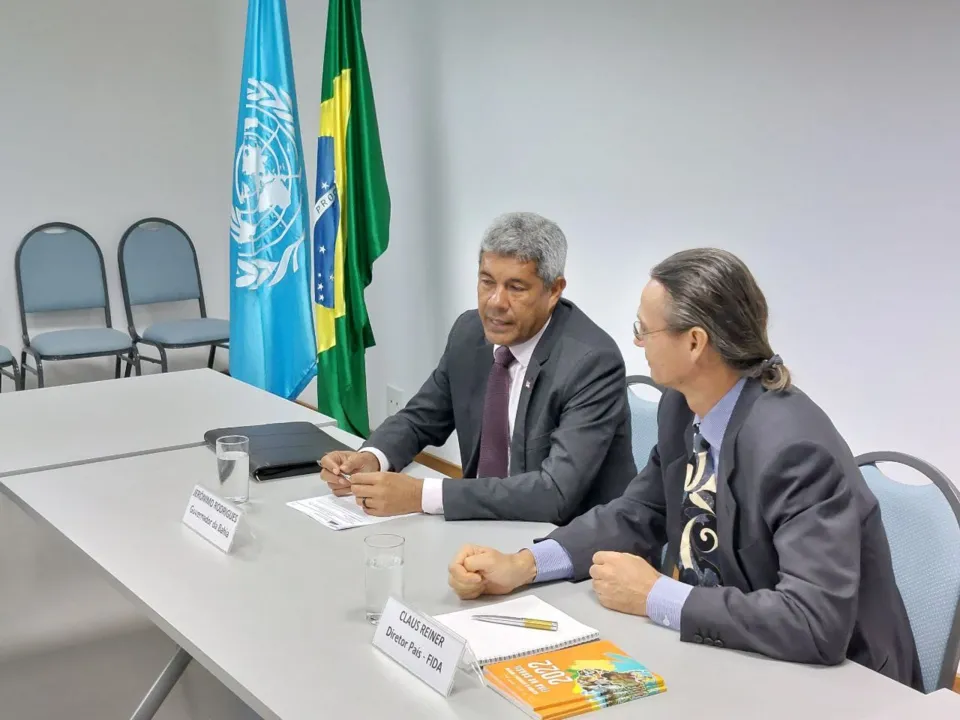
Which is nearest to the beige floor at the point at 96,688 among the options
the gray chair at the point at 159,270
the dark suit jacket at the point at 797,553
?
the dark suit jacket at the point at 797,553

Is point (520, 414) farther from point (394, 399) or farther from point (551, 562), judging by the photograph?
point (394, 399)

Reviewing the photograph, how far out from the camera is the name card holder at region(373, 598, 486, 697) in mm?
1336

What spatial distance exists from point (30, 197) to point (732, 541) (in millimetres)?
4884

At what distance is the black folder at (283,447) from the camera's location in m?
2.30

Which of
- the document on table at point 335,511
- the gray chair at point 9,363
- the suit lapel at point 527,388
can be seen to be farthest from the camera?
the gray chair at point 9,363

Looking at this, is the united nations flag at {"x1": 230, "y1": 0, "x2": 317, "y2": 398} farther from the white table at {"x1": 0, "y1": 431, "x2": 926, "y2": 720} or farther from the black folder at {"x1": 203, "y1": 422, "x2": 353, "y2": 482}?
the white table at {"x1": 0, "y1": 431, "x2": 926, "y2": 720}

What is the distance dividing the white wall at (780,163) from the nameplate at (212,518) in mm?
1882

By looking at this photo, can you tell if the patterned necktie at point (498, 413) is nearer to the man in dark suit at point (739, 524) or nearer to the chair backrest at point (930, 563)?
the man in dark suit at point (739, 524)

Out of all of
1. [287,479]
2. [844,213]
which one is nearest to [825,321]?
[844,213]

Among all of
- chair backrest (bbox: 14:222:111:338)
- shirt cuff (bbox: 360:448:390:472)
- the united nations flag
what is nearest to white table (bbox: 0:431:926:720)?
shirt cuff (bbox: 360:448:390:472)

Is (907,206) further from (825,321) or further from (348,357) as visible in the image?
(348,357)

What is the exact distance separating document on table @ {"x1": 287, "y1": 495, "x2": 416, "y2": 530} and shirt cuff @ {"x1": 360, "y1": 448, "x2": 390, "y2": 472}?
0.17 metres

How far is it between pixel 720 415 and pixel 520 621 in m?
0.46

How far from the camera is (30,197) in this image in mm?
5480
